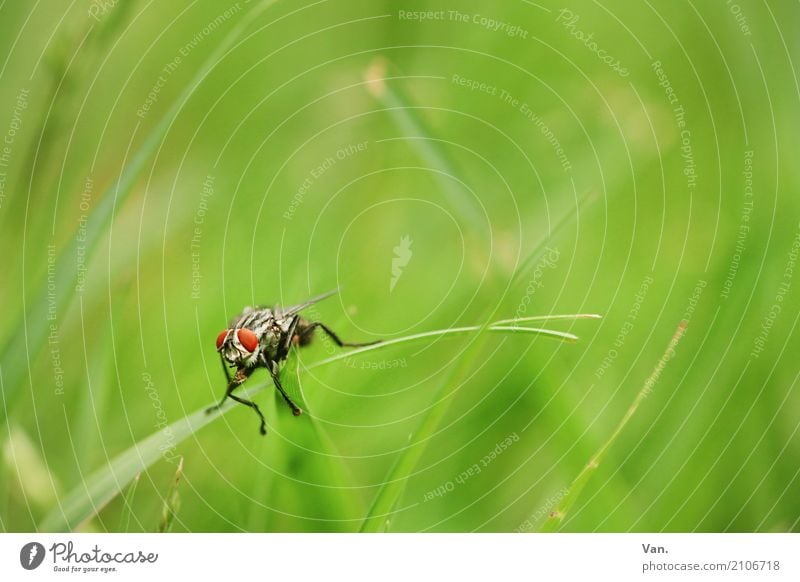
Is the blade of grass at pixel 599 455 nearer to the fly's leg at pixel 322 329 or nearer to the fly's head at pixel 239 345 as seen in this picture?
the fly's leg at pixel 322 329

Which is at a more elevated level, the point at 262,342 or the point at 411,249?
the point at 411,249

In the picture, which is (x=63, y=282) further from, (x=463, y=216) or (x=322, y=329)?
(x=463, y=216)

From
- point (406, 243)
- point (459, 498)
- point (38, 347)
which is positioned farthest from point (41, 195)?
point (459, 498)

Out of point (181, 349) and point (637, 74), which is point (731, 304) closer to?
point (637, 74)

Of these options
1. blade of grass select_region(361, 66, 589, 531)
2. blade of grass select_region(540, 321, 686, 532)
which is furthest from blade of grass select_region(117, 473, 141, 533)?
blade of grass select_region(540, 321, 686, 532)

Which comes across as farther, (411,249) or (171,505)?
(411,249)

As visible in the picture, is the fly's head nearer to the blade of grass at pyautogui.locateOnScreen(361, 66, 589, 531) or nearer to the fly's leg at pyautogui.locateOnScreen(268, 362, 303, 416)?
→ the fly's leg at pyautogui.locateOnScreen(268, 362, 303, 416)

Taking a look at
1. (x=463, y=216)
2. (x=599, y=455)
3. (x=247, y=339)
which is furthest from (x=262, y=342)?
(x=599, y=455)
